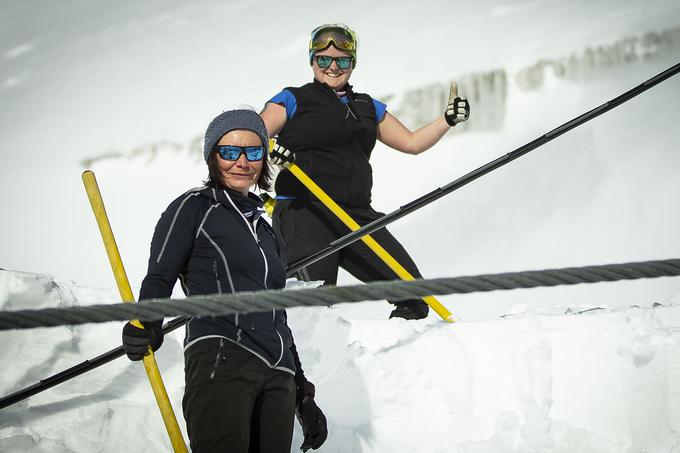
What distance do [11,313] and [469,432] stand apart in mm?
1957

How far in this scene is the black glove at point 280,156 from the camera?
3596mm

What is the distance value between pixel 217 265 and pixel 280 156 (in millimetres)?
1640

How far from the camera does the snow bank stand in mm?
2891

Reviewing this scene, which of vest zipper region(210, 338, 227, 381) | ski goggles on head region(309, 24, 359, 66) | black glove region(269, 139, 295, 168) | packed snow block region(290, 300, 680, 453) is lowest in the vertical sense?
packed snow block region(290, 300, 680, 453)

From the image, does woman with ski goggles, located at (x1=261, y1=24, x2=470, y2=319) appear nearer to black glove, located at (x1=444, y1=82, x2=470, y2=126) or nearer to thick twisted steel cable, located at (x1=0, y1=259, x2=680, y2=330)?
black glove, located at (x1=444, y1=82, x2=470, y2=126)

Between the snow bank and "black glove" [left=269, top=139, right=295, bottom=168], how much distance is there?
2.37 feet

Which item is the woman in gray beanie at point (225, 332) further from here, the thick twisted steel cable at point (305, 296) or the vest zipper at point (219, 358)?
the thick twisted steel cable at point (305, 296)

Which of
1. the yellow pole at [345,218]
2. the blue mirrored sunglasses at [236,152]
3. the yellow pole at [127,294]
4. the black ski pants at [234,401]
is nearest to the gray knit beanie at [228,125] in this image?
the blue mirrored sunglasses at [236,152]

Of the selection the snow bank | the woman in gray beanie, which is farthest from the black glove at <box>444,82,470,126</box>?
the woman in gray beanie

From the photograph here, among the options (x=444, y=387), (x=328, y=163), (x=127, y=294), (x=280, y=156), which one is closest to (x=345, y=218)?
(x=328, y=163)

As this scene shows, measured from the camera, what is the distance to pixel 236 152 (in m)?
2.22

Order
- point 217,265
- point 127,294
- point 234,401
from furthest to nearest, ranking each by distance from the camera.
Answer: point 127,294 < point 217,265 < point 234,401

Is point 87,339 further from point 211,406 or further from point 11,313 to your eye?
point 11,313

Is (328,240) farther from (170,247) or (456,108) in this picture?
(170,247)
